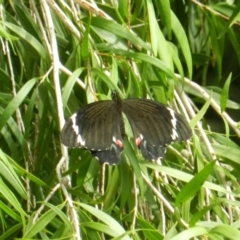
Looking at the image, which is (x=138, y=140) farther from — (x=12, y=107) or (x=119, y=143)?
(x=12, y=107)

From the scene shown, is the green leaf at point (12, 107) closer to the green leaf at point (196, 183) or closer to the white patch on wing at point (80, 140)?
the white patch on wing at point (80, 140)

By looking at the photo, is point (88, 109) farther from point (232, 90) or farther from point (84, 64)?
point (232, 90)

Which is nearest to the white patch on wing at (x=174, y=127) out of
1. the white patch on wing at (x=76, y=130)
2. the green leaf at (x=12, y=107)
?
the white patch on wing at (x=76, y=130)

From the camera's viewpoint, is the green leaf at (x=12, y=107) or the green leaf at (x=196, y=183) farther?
the green leaf at (x=12, y=107)

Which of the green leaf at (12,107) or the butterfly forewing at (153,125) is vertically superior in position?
the butterfly forewing at (153,125)

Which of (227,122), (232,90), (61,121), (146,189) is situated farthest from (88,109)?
(232,90)

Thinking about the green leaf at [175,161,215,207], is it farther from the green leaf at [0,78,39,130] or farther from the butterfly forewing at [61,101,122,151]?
the green leaf at [0,78,39,130]

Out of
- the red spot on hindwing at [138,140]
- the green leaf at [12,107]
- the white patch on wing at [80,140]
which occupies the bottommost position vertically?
the green leaf at [12,107]

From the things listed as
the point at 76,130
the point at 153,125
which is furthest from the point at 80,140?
the point at 153,125
